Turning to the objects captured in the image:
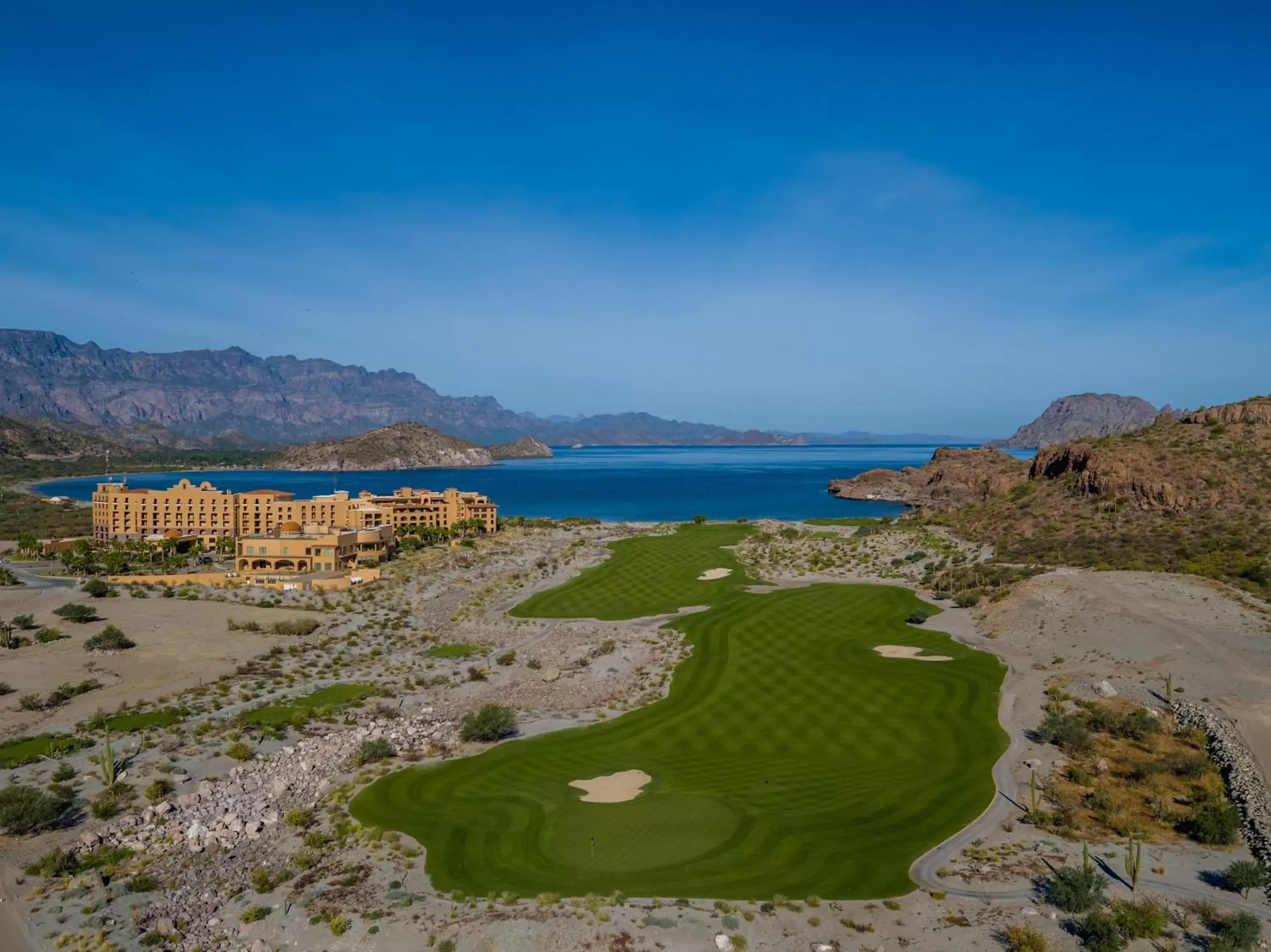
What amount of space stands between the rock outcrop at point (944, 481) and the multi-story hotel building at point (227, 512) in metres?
62.0

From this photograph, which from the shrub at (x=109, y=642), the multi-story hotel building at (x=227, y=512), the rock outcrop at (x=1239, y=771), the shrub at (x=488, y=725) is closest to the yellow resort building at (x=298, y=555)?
the multi-story hotel building at (x=227, y=512)

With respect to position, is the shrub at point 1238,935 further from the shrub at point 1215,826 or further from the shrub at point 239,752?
the shrub at point 239,752

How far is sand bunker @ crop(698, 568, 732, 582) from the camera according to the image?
186 feet

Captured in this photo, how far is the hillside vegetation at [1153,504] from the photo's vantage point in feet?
151

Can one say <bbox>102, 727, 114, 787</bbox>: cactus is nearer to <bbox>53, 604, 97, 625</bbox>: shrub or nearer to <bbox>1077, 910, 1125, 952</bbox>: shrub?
<bbox>53, 604, 97, 625</bbox>: shrub

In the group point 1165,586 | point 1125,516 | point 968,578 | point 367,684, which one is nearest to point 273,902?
point 367,684

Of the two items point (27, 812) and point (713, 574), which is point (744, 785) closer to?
point (27, 812)

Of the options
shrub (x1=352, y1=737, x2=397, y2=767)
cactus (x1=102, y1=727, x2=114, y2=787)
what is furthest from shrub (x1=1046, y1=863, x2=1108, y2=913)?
cactus (x1=102, y1=727, x2=114, y2=787)

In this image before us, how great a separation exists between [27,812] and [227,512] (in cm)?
7184

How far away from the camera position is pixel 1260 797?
1897cm

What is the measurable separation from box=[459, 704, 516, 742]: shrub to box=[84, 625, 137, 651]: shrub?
22.1 meters

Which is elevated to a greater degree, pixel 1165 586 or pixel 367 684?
pixel 1165 586

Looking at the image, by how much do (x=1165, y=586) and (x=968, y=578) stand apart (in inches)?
484

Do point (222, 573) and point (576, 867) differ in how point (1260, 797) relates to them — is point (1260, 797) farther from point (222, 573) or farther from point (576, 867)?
point (222, 573)
